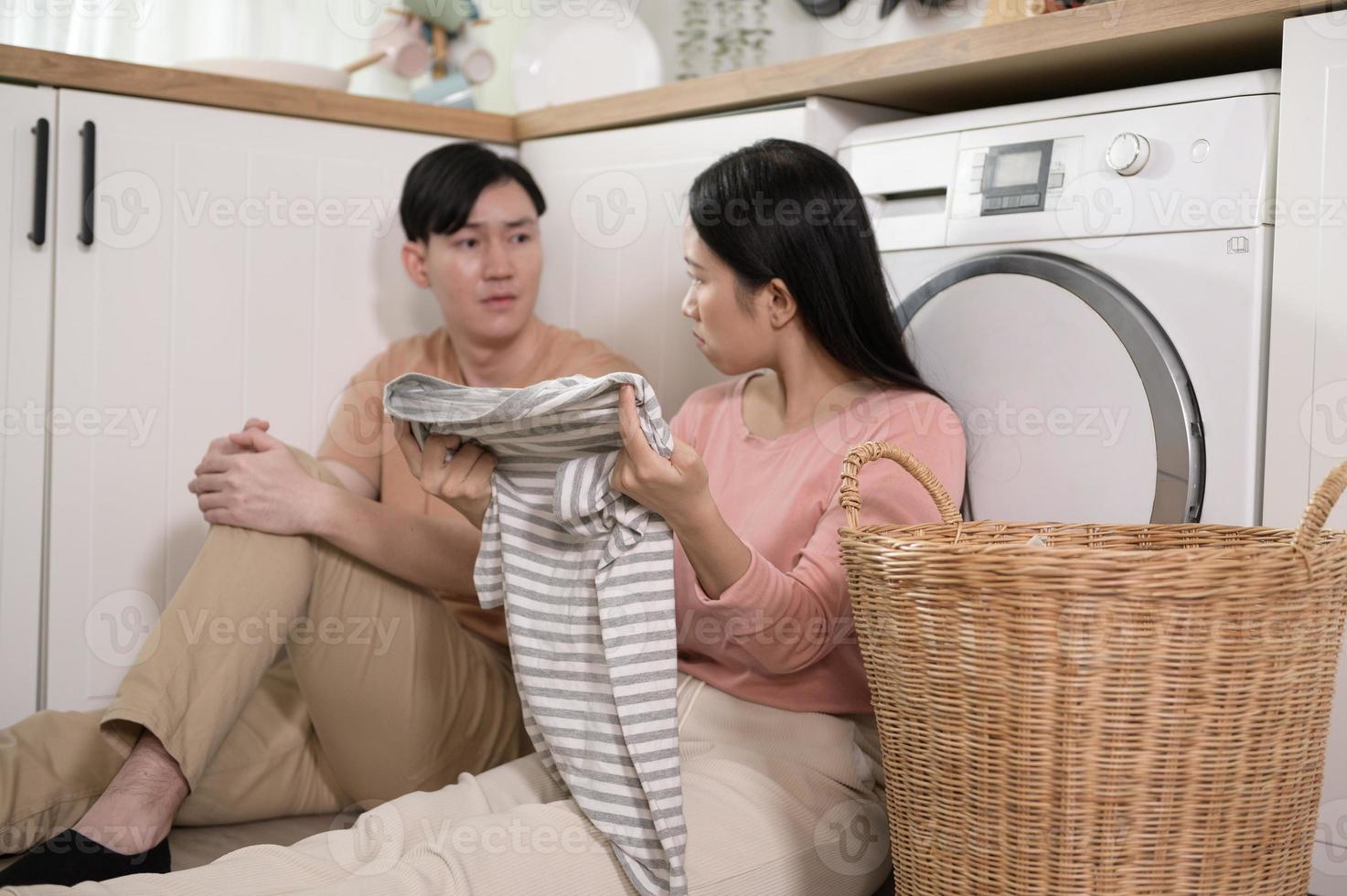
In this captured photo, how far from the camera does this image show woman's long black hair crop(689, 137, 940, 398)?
135cm

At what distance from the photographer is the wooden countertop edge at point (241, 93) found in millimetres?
1647

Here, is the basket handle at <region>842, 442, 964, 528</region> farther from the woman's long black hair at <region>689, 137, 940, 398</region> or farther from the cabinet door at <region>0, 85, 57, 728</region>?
the cabinet door at <region>0, 85, 57, 728</region>

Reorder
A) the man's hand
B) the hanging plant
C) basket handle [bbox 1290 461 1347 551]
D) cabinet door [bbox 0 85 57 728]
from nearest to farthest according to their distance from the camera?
basket handle [bbox 1290 461 1347 551] < the man's hand < cabinet door [bbox 0 85 57 728] < the hanging plant

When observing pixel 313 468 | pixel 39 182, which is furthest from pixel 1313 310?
pixel 39 182

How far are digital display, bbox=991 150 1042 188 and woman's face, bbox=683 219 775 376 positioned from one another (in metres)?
0.31

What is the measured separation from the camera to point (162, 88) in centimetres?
172

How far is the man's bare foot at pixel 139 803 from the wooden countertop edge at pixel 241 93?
0.88 meters

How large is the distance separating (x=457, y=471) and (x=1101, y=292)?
0.69 m

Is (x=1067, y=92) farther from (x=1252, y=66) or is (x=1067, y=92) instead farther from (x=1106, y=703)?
(x=1106, y=703)

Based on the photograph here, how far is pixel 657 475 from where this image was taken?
3.41ft

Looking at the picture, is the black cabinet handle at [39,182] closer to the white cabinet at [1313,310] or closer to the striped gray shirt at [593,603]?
the striped gray shirt at [593,603]

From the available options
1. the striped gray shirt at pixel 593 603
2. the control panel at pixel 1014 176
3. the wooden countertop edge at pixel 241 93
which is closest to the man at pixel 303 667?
the striped gray shirt at pixel 593 603

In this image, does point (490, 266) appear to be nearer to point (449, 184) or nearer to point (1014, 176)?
point (449, 184)

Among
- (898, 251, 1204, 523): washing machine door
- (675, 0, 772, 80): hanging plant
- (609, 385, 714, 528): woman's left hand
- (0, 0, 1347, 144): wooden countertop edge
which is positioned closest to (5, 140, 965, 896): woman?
(609, 385, 714, 528): woman's left hand
